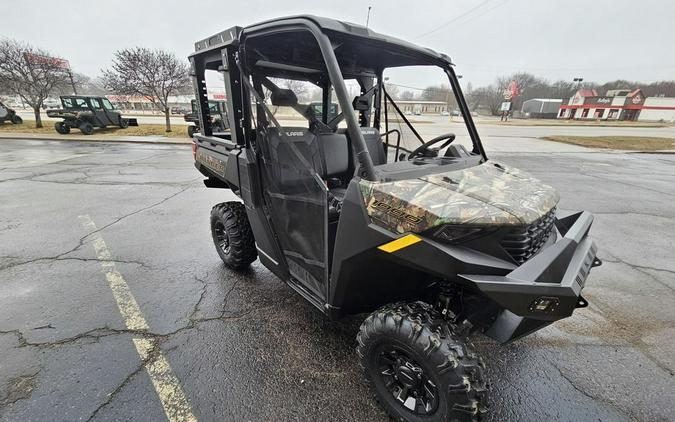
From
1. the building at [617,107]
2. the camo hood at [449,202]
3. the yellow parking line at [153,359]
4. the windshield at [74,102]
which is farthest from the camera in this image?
the building at [617,107]

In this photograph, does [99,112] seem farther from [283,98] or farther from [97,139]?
[283,98]

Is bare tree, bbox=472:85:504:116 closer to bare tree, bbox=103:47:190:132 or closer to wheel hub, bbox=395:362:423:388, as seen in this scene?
bare tree, bbox=103:47:190:132

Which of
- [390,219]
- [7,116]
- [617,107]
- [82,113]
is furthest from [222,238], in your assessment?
[617,107]

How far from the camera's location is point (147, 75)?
17484mm

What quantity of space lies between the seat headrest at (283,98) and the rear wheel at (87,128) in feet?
66.3

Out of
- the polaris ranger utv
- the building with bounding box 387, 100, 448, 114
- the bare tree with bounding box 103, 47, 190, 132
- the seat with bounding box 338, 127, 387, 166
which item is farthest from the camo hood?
the bare tree with bounding box 103, 47, 190, 132

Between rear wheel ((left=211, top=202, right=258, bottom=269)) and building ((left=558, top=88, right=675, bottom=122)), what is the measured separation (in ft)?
270

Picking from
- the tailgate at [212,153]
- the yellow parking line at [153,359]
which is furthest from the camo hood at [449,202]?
the tailgate at [212,153]

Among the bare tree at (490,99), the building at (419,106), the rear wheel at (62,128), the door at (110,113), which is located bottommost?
the rear wheel at (62,128)

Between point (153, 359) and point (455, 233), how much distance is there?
2257mm

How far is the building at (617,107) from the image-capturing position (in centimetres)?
6250

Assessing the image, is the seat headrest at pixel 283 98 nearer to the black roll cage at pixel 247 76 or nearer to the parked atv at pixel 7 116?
the black roll cage at pixel 247 76

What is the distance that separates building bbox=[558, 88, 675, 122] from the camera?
62500 mm

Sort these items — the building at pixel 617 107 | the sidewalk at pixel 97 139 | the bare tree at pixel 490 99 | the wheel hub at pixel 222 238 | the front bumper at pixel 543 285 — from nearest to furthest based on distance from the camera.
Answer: the front bumper at pixel 543 285
the wheel hub at pixel 222 238
the sidewalk at pixel 97 139
the building at pixel 617 107
the bare tree at pixel 490 99
